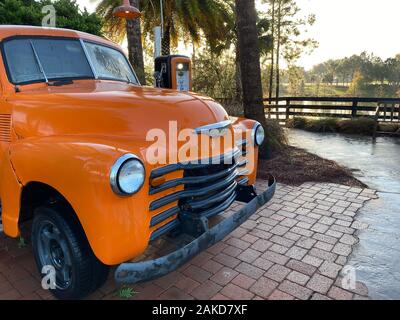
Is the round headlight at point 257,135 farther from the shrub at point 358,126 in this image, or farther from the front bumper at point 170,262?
the shrub at point 358,126

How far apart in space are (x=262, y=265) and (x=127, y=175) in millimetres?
1691

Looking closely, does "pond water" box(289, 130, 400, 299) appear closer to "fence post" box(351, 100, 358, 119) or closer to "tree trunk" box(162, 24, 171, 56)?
"fence post" box(351, 100, 358, 119)

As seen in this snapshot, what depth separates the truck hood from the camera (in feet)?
8.00

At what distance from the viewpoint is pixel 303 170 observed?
5918 millimetres

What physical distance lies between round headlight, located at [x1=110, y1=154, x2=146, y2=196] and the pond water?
81.6 inches

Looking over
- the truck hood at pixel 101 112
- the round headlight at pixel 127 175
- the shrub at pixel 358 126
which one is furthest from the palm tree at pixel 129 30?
the shrub at pixel 358 126

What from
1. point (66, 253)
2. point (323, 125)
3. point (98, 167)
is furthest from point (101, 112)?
point (323, 125)

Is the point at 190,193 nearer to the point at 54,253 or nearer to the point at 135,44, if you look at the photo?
the point at 54,253

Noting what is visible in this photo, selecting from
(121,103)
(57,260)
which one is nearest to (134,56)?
(121,103)

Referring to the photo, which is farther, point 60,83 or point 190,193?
point 60,83

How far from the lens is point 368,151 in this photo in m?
7.78

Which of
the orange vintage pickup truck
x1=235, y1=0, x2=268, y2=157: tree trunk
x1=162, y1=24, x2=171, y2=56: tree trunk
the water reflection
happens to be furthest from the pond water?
x1=162, y1=24, x2=171, y2=56: tree trunk
